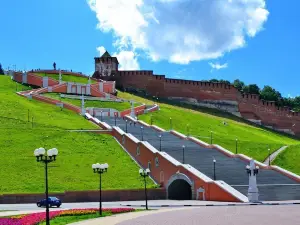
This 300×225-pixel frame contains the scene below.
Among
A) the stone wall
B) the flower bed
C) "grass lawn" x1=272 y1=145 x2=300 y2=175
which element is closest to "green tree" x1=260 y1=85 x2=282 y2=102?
"grass lawn" x1=272 y1=145 x2=300 y2=175

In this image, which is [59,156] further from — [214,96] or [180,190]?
[214,96]

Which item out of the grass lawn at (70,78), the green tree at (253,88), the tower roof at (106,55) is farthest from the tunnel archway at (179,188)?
the green tree at (253,88)

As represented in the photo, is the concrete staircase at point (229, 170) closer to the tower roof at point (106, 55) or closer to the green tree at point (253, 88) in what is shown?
the tower roof at point (106, 55)

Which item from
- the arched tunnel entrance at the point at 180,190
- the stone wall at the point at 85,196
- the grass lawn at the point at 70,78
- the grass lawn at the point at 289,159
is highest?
the grass lawn at the point at 70,78

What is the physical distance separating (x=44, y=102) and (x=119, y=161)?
2560 cm

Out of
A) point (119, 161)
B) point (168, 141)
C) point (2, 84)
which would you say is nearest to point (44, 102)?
point (2, 84)

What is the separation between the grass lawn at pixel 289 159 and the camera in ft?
122

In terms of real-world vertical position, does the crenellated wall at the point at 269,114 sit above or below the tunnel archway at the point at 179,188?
above

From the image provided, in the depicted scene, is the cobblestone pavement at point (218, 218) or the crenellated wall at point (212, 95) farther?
the crenellated wall at point (212, 95)

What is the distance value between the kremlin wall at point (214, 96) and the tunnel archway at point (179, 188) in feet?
154

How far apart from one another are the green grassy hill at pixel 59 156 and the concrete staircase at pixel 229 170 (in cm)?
321

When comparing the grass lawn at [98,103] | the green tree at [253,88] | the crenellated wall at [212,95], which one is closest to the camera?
the grass lawn at [98,103]

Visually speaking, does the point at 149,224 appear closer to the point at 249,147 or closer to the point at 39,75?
the point at 249,147

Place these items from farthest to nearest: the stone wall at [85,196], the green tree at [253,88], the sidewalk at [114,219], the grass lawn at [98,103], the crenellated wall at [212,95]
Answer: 1. the green tree at [253,88]
2. the crenellated wall at [212,95]
3. the grass lawn at [98,103]
4. the stone wall at [85,196]
5. the sidewalk at [114,219]
